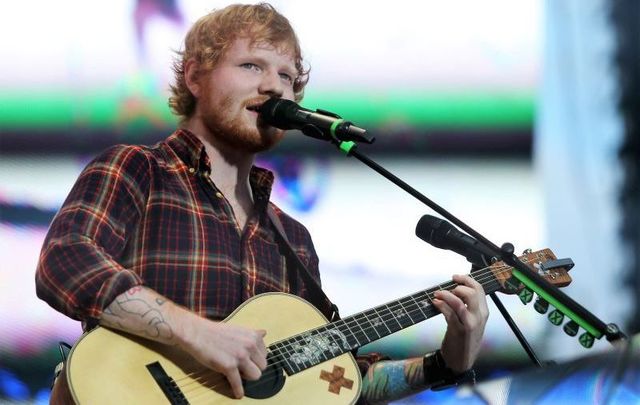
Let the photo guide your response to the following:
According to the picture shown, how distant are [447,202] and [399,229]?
0.17m

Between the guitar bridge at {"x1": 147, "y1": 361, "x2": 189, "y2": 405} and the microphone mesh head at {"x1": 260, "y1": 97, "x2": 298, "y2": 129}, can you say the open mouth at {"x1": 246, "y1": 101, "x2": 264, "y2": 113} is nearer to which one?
the microphone mesh head at {"x1": 260, "y1": 97, "x2": 298, "y2": 129}

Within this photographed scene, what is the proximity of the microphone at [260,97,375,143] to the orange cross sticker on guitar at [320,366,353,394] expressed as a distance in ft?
1.71

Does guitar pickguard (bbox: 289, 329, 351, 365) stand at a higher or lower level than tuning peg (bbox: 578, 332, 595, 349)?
lower

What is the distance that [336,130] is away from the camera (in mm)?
1852

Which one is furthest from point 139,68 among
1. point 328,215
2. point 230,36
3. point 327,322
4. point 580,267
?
point 580,267

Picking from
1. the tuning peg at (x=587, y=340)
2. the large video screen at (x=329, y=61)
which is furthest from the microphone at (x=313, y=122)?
the tuning peg at (x=587, y=340)

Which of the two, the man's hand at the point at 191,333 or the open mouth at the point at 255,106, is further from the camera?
the open mouth at the point at 255,106

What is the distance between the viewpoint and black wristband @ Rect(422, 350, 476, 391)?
84.9 inches

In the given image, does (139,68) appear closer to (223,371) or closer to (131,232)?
(131,232)

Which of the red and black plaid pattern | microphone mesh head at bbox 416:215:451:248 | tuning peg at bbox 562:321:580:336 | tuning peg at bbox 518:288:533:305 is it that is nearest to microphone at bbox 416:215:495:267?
microphone mesh head at bbox 416:215:451:248

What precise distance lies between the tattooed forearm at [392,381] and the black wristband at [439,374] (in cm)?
2

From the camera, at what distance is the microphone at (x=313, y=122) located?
184 centimetres

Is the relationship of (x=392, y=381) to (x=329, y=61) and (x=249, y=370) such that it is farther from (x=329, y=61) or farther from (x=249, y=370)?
(x=329, y=61)

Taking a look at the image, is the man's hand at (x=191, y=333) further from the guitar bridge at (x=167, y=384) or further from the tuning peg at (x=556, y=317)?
the tuning peg at (x=556, y=317)
